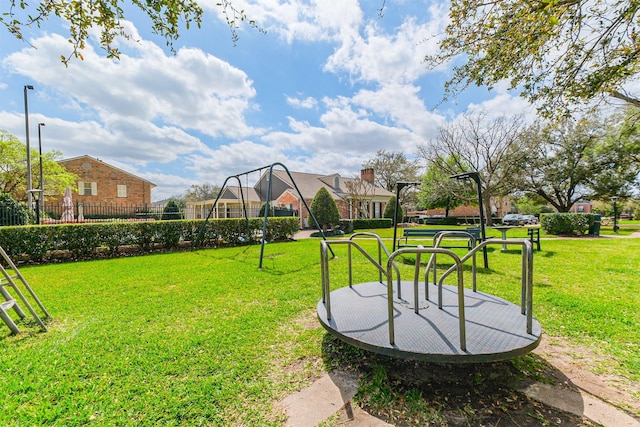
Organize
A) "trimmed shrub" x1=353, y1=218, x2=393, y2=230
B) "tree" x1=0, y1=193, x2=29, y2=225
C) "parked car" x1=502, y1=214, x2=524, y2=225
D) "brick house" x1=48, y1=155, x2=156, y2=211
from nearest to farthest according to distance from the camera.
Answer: "tree" x1=0, y1=193, x2=29, y2=225
"trimmed shrub" x1=353, y1=218, x2=393, y2=230
"brick house" x1=48, y1=155, x2=156, y2=211
"parked car" x1=502, y1=214, x2=524, y2=225

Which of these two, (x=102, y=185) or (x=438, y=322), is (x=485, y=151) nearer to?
(x=438, y=322)

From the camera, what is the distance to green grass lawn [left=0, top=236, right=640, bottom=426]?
227 cm

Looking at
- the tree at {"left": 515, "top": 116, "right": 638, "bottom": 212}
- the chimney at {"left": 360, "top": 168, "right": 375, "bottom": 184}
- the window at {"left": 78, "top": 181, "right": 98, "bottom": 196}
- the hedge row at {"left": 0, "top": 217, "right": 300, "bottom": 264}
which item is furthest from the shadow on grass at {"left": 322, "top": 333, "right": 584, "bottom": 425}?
the window at {"left": 78, "top": 181, "right": 98, "bottom": 196}

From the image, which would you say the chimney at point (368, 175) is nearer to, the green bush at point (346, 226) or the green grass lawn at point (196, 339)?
the green bush at point (346, 226)

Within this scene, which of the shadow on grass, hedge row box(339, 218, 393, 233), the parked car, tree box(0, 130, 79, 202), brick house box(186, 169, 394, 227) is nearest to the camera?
the shadow on grass

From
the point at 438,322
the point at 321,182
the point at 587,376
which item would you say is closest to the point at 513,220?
the point at 321,182

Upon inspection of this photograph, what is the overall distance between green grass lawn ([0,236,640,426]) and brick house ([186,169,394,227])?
18.8m

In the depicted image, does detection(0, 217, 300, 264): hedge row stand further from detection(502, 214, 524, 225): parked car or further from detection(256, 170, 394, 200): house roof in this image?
detection(502, 214, 524, 225): parked car

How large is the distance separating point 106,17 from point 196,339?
3.81 m

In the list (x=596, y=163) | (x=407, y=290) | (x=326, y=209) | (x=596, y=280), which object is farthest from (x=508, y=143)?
(x=407, y=290)

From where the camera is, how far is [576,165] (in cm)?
2373

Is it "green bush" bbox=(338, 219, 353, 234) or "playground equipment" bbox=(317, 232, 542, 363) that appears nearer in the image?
"playground equipment" bbox=(317, 232, 542, 363)

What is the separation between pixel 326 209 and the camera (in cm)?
2020

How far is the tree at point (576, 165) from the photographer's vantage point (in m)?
22.1
